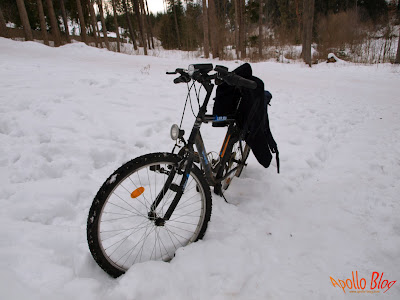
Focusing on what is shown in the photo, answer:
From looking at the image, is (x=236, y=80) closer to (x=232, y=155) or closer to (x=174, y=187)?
(x=174, y=187)

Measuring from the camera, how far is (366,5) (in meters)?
27.3

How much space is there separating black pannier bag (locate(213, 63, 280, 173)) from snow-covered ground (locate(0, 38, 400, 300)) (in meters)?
0.61

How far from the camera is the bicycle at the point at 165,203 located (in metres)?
1.36

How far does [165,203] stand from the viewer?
1740 millimetres

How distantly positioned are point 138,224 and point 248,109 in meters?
1.39

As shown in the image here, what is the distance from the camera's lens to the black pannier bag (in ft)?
6.45

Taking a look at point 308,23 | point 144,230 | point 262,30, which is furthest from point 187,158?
point 262,30

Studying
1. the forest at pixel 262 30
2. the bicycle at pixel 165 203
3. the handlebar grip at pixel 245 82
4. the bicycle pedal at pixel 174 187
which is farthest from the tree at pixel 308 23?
the bicycle pedal at pixel 174 187

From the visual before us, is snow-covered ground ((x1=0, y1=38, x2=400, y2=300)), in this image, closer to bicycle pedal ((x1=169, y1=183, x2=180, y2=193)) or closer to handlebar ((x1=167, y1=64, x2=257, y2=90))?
bicycle pedal ((x1=169, y1=183, x2=180, y2=193))

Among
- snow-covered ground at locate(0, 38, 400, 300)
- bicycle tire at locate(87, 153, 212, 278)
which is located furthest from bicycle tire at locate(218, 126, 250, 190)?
bicycle tire at locate(87, 153, 212, 278)

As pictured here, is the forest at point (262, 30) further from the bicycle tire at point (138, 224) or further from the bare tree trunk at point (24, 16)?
the bicycle tire at point (138, 224)

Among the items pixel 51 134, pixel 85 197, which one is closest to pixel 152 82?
pixel 51 134

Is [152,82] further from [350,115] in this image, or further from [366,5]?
[366,5]

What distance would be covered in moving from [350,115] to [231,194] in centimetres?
386
